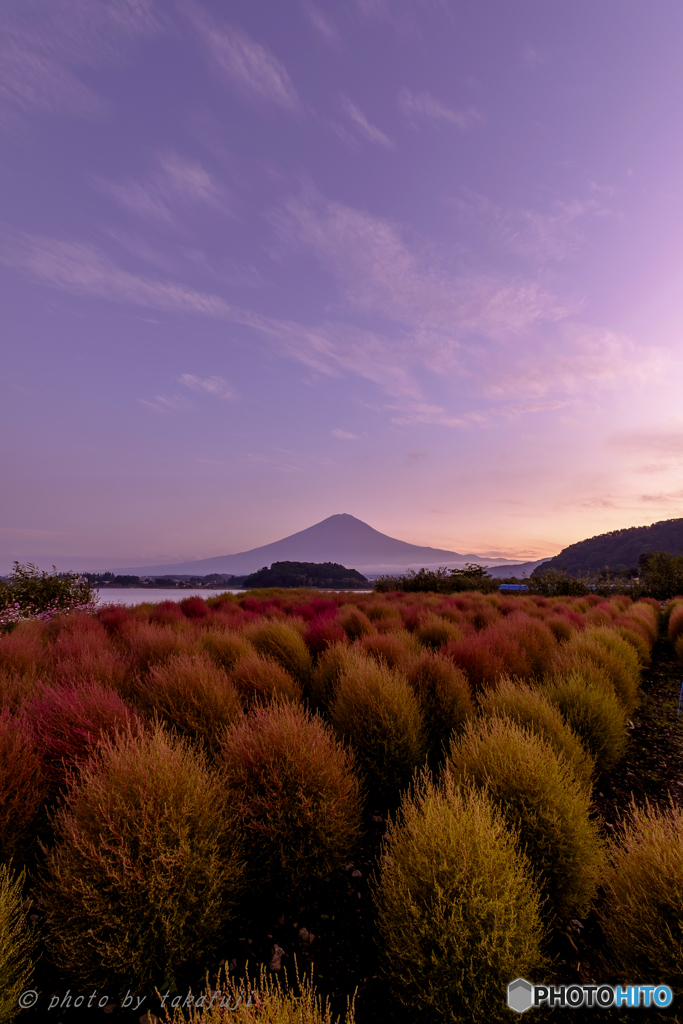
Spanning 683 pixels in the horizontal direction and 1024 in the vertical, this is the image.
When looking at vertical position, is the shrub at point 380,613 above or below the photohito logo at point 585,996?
above

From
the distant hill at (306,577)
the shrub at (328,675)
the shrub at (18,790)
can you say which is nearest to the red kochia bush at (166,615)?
the shrub at (328,675)

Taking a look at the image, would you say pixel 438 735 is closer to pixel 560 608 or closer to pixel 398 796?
pixel 398 796

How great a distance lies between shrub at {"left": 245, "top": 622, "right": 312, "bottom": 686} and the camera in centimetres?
604

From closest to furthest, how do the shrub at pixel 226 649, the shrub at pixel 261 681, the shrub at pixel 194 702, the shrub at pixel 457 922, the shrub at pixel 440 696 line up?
the shrub at pixel 457 922 → the shrub at pixel 194 702 → the shrub at pixel 440 696 → the shrub at pixel 261 681 → the shrub at pixel 226 649

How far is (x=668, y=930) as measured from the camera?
1.90m

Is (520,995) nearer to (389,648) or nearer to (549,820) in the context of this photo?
(549,820)

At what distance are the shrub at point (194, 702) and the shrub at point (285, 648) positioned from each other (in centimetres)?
176

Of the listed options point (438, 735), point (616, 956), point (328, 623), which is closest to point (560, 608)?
point (328, 623)

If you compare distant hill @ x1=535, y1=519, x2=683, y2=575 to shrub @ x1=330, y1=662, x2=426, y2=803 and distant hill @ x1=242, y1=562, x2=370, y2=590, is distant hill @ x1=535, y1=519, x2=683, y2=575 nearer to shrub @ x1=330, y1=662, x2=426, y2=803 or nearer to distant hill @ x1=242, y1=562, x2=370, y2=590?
distant hill @ x1=242, y1=562, x2=370, y2=590

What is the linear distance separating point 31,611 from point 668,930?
13.1 m

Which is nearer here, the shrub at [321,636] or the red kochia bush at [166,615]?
the shrub at [321,636]

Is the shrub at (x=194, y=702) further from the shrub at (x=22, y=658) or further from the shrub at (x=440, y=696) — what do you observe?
the shrub at (x=440, y=696)

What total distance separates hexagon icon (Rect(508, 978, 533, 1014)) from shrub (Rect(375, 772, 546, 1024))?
0.03 metres

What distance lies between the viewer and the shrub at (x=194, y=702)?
3803 millimetres
